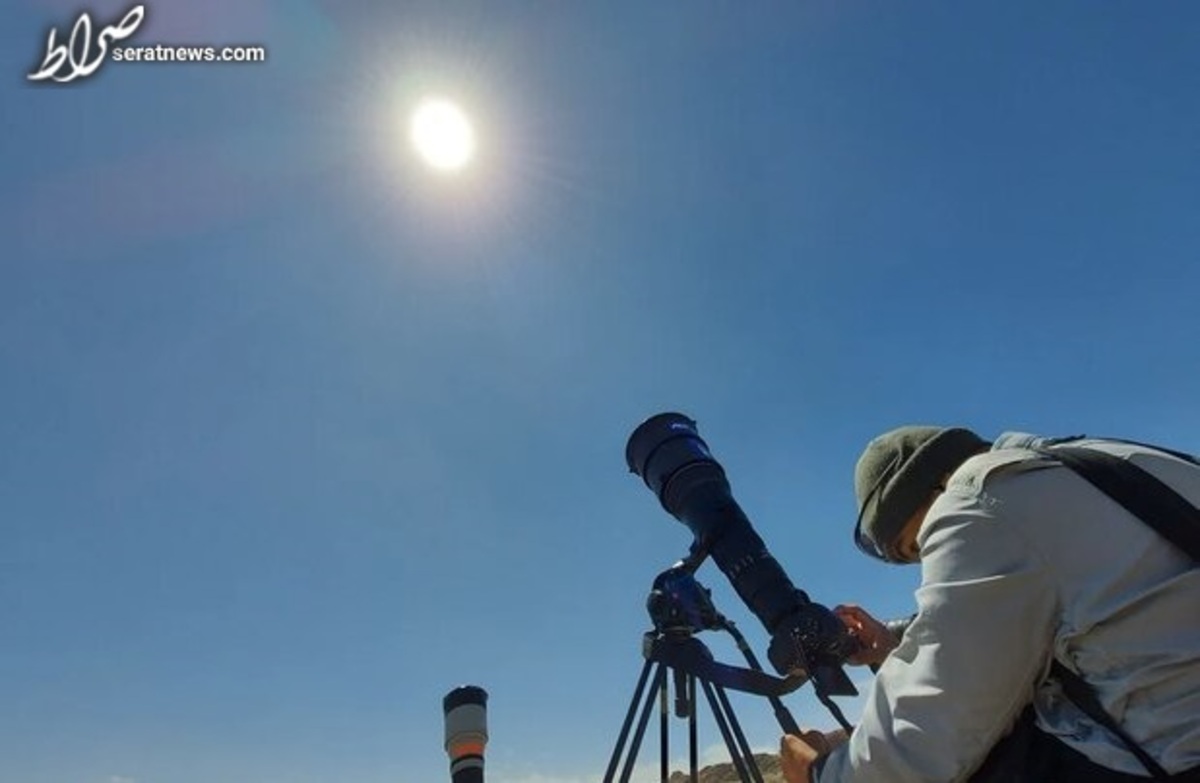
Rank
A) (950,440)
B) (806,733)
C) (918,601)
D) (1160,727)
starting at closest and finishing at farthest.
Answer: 1. (1160,727)
2. (918,601)
3. (950,440)
4. (806,733)

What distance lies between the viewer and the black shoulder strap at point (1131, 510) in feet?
9.13

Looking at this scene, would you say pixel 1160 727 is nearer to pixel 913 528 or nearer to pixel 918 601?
pixel 918 601

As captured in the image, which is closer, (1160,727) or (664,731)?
(1160,727)

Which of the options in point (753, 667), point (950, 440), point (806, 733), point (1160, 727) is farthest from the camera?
point (753, 667)

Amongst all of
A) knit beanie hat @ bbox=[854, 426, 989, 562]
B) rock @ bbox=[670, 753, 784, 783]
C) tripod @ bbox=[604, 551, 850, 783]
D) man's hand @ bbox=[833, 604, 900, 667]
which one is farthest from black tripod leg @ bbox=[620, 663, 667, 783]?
rock @ bbox=[670, 753, 784, 783]

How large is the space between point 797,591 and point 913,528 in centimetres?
170

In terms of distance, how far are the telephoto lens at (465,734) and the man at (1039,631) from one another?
60.6 inches

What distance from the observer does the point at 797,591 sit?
5.25 metres

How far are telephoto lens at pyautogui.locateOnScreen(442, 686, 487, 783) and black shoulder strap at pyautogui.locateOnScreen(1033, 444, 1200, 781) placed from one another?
228 cm

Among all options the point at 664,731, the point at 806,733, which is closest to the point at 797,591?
the point at 664,731

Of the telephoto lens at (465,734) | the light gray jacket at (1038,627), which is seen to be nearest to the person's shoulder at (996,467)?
the light gray jacket at (1038,627)

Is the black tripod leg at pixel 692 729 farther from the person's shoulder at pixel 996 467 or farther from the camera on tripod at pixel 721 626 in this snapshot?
the person's shoulder at pixel 996 467

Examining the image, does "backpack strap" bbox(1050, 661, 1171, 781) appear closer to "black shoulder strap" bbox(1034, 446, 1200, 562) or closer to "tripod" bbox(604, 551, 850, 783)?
"black shoulder strap" bbox(1034, 446, 1200, 562)

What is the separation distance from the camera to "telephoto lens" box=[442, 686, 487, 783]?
3.93m
